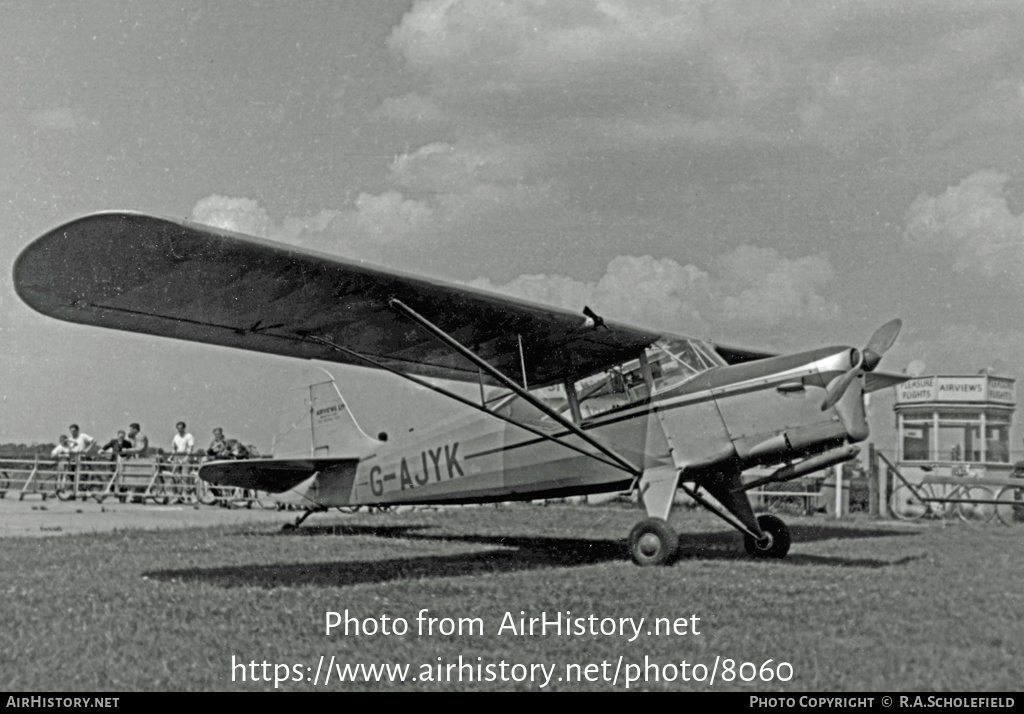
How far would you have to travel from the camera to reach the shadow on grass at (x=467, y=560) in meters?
6.91

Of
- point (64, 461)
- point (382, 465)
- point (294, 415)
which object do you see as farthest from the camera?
point (64, 461)

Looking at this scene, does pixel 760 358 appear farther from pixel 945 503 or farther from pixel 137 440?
pixel 137 440

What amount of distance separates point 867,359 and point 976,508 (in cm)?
1073

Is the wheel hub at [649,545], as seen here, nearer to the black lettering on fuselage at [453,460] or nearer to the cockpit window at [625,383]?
the cockpit window at [625,383]

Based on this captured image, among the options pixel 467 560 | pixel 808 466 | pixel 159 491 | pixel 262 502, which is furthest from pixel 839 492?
pixel 159 491

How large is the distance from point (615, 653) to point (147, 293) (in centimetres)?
434

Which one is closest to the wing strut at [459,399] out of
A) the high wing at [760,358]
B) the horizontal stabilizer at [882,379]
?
the high wing at [760,358]

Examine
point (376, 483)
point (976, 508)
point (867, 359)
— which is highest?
point (867, 359)

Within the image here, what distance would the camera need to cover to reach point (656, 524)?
7906 millimetres

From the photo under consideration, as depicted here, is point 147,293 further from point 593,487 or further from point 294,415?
point 294,415

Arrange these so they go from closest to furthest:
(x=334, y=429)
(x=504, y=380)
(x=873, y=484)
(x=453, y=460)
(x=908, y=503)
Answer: (x=504, y=380), (x=453, y=460), (x=334, y=429), (x=873, y=484), (x=908, y=503)

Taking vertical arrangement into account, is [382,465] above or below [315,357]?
below
